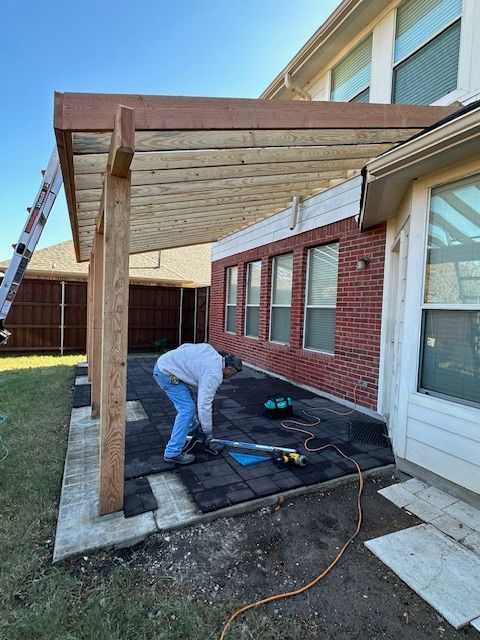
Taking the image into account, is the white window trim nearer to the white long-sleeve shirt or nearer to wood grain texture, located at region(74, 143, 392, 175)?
wood grain texture, located at region(74, 143, 392, 175)

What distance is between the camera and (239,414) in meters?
4.76

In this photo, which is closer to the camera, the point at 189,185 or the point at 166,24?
the point at 189,185

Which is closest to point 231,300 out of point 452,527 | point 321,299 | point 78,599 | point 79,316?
point 321,299

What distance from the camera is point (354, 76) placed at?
5285 mm

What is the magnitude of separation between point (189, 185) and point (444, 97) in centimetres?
289

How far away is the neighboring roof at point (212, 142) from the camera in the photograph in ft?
6.88

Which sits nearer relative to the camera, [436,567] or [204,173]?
[436,567]

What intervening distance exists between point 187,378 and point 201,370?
18 centimetres


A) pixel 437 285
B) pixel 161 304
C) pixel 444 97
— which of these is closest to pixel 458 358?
pixel 437 285

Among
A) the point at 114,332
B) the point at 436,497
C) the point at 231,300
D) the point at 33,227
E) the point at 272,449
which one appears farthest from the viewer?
the point at 231,300

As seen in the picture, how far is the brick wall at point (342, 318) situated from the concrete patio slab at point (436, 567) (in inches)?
98.1

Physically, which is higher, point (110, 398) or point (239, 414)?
point (110, 398)

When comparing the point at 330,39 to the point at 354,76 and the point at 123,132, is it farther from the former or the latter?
the point at 123,132

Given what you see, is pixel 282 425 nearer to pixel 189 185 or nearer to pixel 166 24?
pixel 189 185
